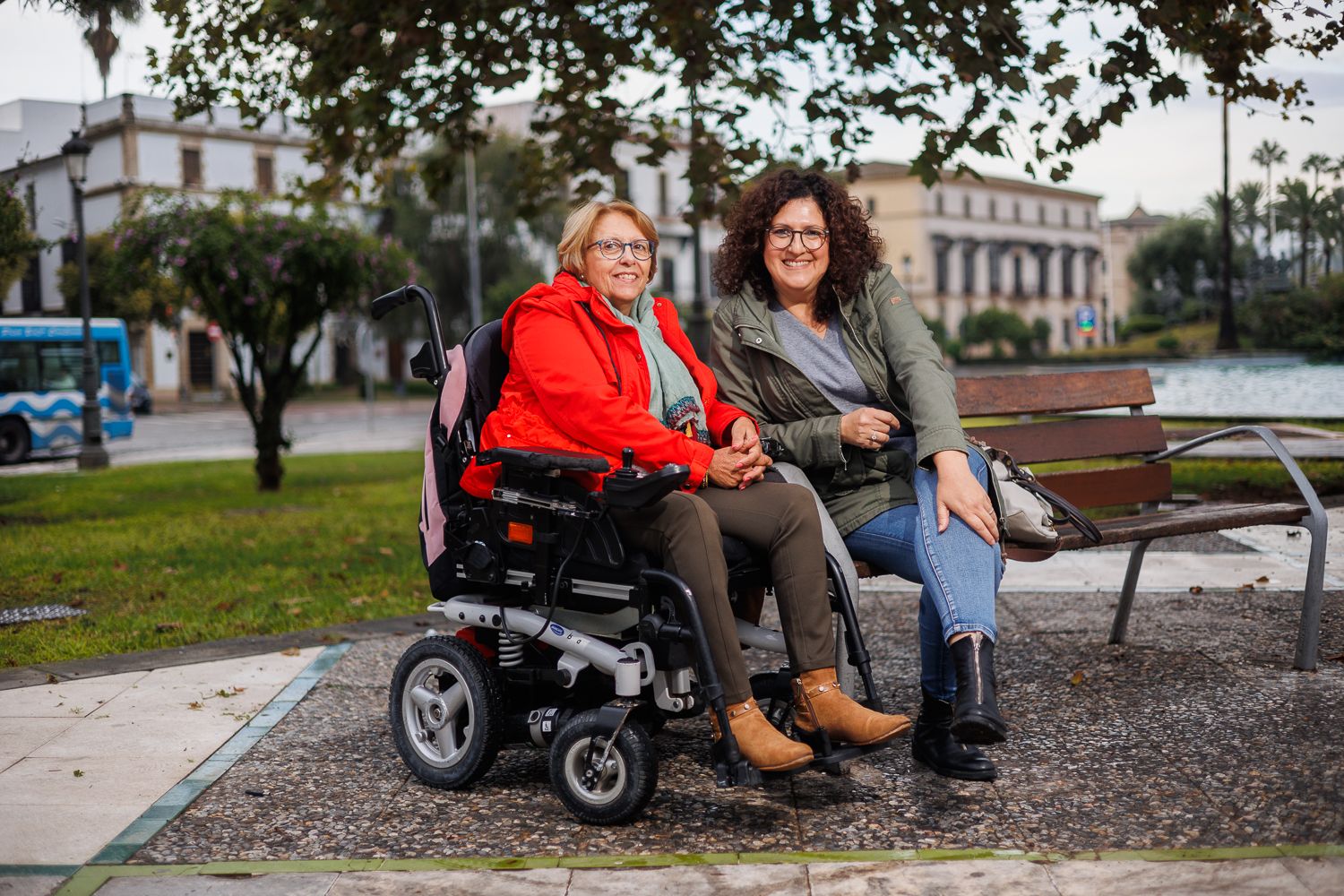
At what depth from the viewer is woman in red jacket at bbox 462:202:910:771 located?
3.40 m

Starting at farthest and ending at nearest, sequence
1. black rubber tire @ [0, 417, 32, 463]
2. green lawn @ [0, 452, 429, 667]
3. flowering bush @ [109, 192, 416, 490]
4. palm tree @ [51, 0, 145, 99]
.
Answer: black rubber tire @ [0, 417, 32, 463] → flowering bush @ [109, 192, 416, 490] → palm tree @ [51, 0, 145, 99] → green lawn @ [0, 452, 429, 667]

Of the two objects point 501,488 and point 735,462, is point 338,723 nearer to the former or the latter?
point 501,488

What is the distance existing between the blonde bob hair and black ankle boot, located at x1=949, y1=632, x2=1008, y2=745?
1386 millimetres

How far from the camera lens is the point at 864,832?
3361mm

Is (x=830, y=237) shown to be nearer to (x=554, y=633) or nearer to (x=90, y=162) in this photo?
(x=554, y=633)

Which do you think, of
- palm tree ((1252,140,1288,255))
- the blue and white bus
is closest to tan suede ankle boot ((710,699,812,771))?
palm tree ((1252,140,1288,255))

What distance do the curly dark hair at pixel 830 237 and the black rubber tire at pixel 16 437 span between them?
67.6ft

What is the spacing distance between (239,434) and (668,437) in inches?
1104

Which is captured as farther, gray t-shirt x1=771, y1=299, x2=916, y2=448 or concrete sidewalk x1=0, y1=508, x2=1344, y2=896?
gray t-shirt x1=771, y1=299, x2=916, y2=448

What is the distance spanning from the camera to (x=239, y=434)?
30.0 metres

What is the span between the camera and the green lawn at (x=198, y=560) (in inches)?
254

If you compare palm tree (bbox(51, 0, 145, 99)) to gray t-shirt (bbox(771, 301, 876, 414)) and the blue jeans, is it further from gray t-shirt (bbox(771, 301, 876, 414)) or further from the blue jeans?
the blue jeans

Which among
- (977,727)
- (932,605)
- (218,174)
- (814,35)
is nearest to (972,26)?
(814,35)

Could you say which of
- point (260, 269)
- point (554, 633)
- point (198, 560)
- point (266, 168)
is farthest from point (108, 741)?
point (266, 168)
